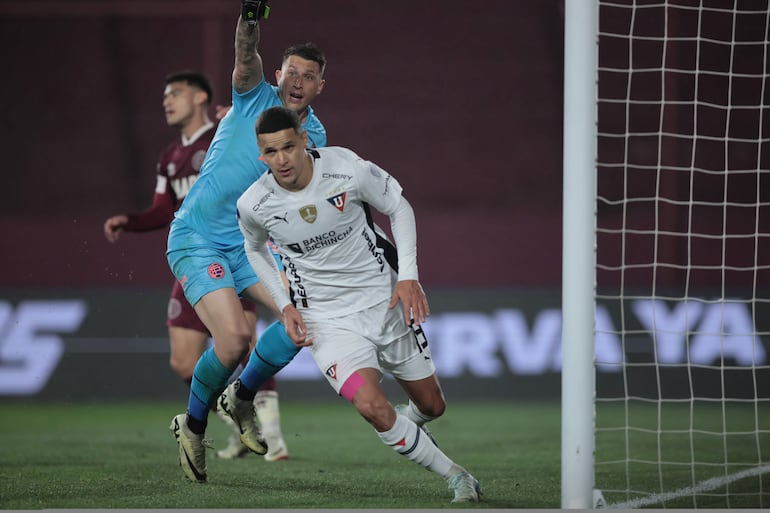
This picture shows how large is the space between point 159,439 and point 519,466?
Answer: 2800mm

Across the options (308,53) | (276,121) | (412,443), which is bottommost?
(412,443)

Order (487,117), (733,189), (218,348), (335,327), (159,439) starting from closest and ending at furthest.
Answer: (335,327) < (218,348) < (159,439) < (733,189) < (487,117)

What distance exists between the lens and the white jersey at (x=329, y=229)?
4316 mm

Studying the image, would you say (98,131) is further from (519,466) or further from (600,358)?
(519,466)

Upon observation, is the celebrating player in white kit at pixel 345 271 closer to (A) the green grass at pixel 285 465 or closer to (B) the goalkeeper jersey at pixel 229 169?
(A) the green grass at pixel 285 465

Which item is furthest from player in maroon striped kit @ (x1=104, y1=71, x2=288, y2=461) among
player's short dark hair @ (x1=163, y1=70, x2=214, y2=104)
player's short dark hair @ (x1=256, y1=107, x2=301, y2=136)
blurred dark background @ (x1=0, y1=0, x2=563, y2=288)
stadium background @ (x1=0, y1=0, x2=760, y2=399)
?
blurred dark background @ (x1=0, y1=0, x2=563, y2=288)

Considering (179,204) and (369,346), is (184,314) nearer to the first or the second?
(179,204)

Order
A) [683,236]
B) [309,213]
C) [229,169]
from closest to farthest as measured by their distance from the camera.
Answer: [309,213]
[229,169]
[683,236]

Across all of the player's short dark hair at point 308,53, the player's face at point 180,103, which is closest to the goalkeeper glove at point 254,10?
the player's short dark hair at point 308,53

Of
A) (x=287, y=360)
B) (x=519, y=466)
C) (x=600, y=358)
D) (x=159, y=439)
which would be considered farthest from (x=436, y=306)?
(x=287, y=360)

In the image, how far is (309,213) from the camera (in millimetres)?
4305

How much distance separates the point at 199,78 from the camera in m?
6.68

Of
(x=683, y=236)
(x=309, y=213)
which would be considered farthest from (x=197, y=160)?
(x=683, y=236)

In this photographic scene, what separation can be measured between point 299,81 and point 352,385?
1521mm
